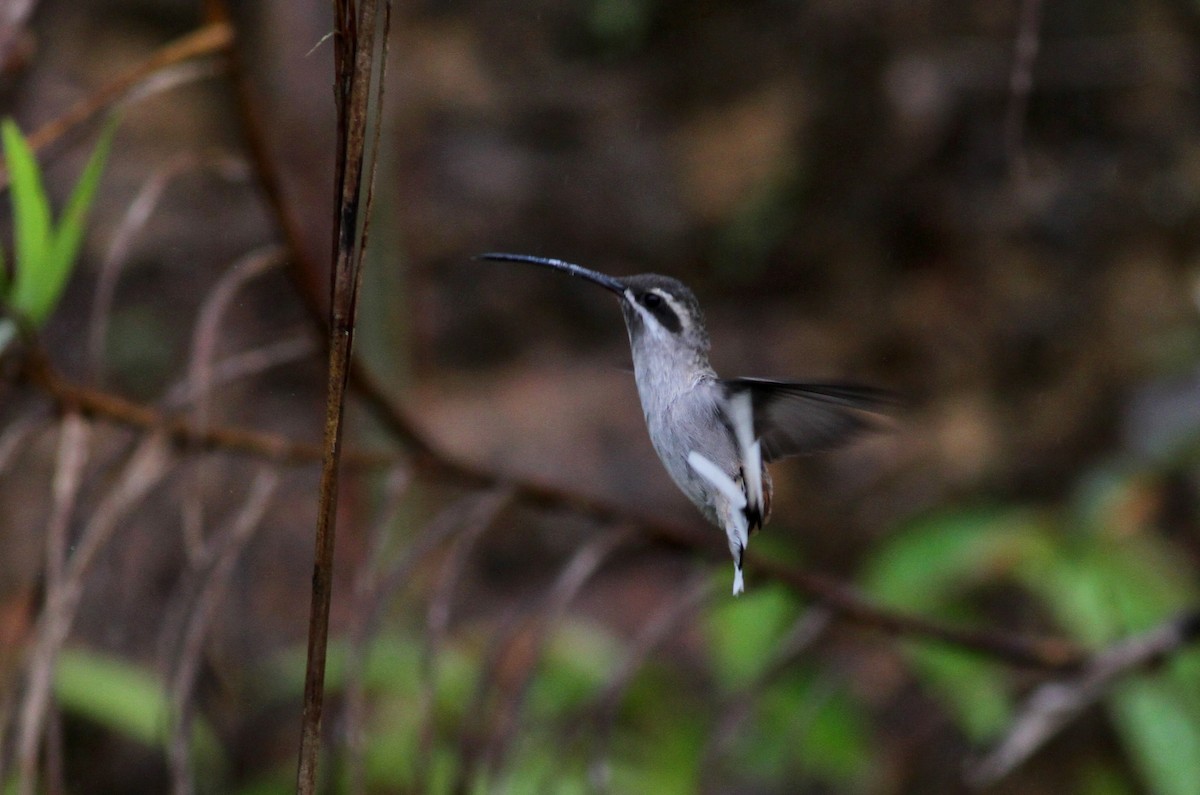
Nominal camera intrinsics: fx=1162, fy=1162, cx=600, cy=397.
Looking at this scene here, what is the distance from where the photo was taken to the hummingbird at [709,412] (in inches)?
41.1

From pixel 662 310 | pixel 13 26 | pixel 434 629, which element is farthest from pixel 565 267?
pixel 13 26

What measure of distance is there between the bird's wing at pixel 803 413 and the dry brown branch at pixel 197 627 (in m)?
0.80

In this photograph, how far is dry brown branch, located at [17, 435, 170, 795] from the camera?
1.54m

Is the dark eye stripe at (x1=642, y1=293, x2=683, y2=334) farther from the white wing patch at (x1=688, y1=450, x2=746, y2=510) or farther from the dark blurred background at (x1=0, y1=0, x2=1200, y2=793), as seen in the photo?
the dark blurred background at (x1=0, y1=0, x2=1200, y2=793)

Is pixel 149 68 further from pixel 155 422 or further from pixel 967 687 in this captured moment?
pixel 967 687

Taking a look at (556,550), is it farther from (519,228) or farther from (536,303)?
(519,228)

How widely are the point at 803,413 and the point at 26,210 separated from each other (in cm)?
101

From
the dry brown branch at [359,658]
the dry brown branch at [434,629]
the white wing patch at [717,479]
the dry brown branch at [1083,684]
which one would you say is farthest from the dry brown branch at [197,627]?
the dry brown branch at [1083,684]

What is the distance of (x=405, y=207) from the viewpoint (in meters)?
4.14

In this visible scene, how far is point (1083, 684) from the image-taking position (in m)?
2.37

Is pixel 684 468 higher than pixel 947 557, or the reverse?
pixel 684 468

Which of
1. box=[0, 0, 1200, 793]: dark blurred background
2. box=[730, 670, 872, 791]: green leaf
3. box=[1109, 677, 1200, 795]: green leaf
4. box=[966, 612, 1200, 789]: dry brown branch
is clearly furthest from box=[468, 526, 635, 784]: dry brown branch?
box=[0, 0, 1200, 793]: dark blurred background

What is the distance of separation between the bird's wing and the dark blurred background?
2628 mm

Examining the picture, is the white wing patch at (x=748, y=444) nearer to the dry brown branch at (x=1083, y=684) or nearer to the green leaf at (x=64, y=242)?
the green leaf at (x=64, y=242)
